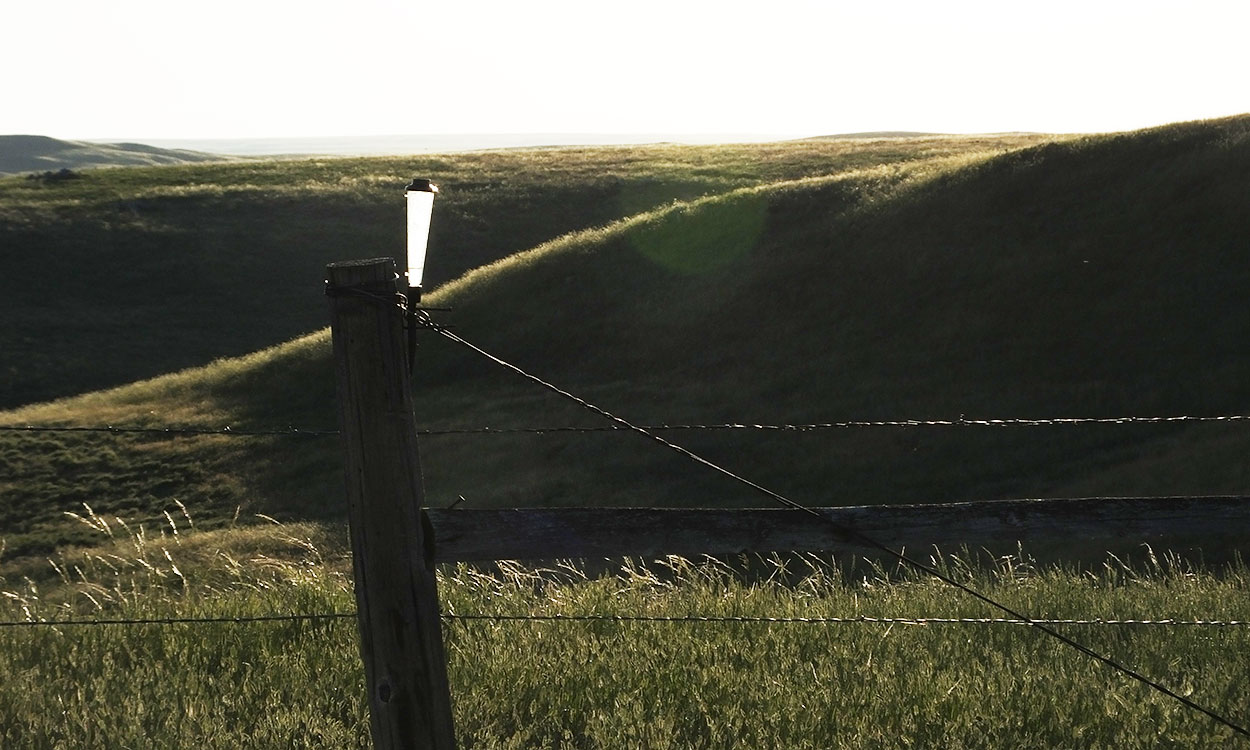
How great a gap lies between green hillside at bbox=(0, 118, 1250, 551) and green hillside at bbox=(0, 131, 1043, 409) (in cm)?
1327

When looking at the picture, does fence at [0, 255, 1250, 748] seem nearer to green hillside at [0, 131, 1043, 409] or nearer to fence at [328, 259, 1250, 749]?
fence at [328, 259, 1250, 749]

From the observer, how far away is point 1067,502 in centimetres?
471

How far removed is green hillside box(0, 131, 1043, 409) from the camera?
45.6 m

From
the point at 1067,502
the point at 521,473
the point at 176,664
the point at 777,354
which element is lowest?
the point at 521,473

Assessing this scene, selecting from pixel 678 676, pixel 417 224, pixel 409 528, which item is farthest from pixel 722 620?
pixel 417 224

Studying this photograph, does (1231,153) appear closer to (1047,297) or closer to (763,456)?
(1047,297)

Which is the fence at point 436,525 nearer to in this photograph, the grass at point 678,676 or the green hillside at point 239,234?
the grass at point 678,676

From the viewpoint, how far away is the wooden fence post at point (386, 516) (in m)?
4.18

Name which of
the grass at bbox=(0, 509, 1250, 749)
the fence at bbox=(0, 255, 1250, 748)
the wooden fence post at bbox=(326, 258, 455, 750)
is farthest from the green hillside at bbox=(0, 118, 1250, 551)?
the wooden fence post at bbox=(326, 258, 455, 750)

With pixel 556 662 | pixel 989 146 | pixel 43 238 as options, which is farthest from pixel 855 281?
pixel 43 238

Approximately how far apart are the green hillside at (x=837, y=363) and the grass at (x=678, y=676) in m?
10.9

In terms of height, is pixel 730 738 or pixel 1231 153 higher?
pixel 1231 153

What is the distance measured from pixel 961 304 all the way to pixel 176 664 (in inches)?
810

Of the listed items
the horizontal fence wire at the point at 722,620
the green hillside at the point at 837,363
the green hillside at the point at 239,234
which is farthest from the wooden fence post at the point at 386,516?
the green hillside at the point at 239,234
